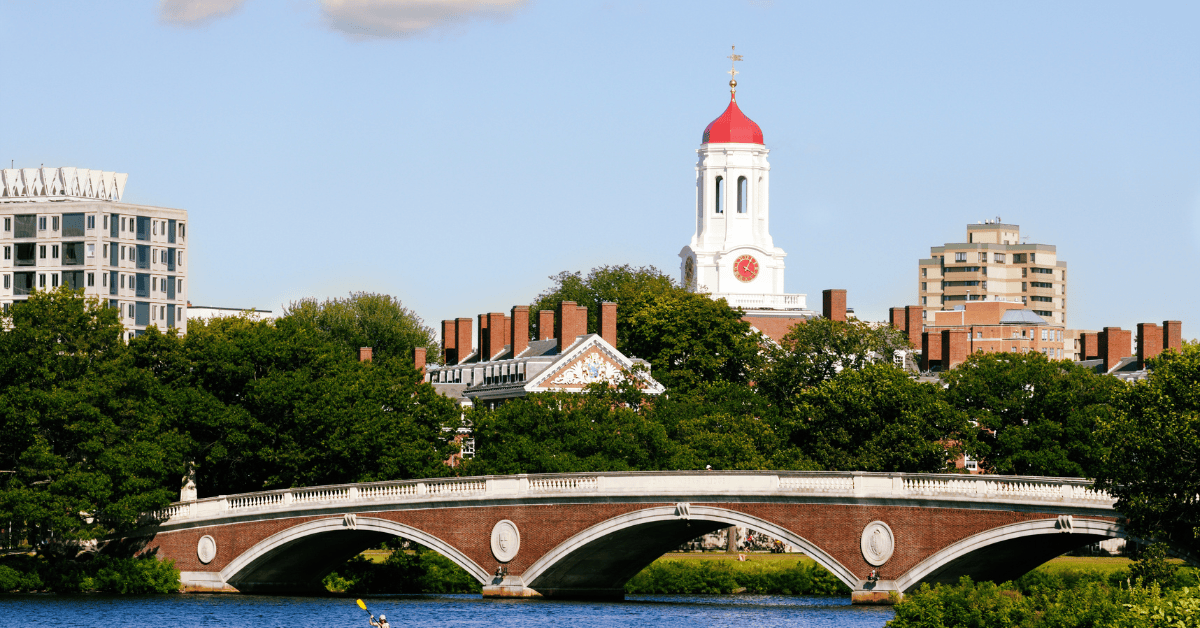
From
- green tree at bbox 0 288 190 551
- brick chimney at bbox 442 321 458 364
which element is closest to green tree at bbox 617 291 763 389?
brick chimney at bbox 442 321 458 364

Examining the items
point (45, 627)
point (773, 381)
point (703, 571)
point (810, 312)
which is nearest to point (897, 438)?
point (703, 571)

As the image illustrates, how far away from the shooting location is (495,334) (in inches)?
4872

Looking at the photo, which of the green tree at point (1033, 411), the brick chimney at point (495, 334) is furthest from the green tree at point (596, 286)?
the green tree at point (1033, 411)

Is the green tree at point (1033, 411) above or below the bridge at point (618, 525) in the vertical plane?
above

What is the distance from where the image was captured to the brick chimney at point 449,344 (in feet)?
445

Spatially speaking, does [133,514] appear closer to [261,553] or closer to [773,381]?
[261,553]

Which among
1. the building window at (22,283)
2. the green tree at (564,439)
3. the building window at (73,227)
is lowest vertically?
the green tree at (564,439)

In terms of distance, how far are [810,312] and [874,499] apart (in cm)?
6892

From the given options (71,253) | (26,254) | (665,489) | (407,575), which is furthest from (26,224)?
(665,489)

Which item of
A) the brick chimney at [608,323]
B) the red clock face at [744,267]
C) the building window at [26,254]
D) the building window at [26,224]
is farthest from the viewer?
the red clock face at [744,267]

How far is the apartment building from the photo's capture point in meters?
135

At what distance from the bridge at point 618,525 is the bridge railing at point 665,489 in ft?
0.21

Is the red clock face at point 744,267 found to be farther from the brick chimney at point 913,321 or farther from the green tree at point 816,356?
the green tree at point 816,356

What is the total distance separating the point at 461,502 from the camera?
7012cm
